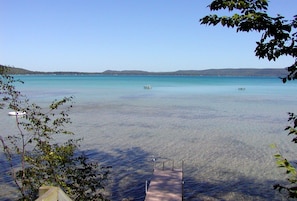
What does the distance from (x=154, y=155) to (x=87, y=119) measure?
13.8m

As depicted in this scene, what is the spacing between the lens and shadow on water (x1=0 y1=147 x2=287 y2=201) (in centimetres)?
1215

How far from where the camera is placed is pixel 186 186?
43.4 ft

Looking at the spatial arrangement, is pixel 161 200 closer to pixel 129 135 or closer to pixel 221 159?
pixel 221 159

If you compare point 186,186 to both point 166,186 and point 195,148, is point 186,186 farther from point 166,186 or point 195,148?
point 195,148

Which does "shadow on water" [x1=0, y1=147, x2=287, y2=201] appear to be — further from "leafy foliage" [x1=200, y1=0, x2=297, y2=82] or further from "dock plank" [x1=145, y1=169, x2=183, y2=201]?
"leafy foliage" [x1=200, y1=0, x2=297, y2=82]

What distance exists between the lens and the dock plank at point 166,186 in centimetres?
1119

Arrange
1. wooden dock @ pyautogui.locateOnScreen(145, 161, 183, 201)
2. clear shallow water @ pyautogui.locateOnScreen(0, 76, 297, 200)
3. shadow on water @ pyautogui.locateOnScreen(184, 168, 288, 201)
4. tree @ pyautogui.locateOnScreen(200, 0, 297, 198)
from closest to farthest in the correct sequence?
tree @ pyautogui.locateOnScreen(200, 0, 297, 198) → wooden dock @ pyautogui.locateOnScreen(145, 161, 183, 201) → shadow on water @ pyautogui.locateOnScreen(184, 168, 288, 201) → clear shallow water @ pyautogui.locateOnScreen(0, 76, 297, 200)

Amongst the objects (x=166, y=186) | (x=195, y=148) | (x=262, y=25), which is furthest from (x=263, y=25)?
(x=195, y=148)

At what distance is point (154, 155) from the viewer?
58.4 feet

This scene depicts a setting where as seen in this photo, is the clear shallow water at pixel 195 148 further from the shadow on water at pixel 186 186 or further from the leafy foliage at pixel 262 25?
the leafy foliage at pixel 262 25

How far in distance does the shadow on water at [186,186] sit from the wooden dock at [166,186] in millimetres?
522

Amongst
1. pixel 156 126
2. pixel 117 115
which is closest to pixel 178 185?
pixel 156 126

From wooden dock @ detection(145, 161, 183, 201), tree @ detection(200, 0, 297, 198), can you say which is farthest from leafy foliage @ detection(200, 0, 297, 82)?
wooden dock @ detection(145, 161, 183, 201)

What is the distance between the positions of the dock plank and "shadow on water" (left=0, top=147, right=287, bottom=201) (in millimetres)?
530
